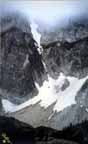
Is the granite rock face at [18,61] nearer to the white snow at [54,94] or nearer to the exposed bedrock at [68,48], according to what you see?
the white snow at [54,94]

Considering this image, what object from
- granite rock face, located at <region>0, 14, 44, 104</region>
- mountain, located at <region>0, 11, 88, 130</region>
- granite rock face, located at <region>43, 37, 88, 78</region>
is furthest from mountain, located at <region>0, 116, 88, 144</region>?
granite rock face, located at <region>43, 37, 88, 78</region>

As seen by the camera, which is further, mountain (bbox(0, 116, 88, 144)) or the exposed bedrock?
the exposed bedrock

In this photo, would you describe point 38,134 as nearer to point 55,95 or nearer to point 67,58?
point 55,95

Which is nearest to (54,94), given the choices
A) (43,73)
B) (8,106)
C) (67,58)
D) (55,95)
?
(55,95)

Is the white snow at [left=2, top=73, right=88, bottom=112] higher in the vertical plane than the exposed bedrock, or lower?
lower

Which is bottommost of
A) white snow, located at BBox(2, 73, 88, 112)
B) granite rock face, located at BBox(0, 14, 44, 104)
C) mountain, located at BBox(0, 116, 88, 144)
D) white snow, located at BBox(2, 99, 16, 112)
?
mountain, located at BBox(0, 116, 88, 144)

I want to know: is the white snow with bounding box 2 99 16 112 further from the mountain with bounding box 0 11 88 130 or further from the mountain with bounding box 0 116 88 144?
the mountain with bounding box 0 116 88 144

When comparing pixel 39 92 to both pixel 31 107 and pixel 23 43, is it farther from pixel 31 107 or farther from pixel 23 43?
pixel 23 43

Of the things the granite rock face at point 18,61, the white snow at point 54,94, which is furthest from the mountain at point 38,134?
the granite rock face at point 18,61
